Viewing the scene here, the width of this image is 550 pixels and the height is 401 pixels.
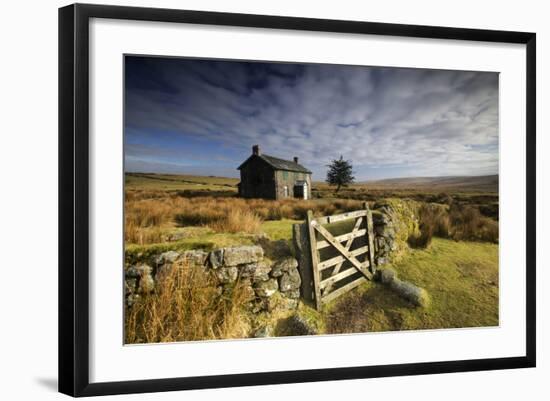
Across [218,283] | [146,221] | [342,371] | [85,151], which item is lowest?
[342,371]

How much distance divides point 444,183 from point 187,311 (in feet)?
9.70

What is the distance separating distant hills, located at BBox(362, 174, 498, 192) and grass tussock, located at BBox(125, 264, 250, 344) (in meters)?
1.86

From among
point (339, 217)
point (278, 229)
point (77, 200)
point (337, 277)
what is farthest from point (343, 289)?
point (77, 200)

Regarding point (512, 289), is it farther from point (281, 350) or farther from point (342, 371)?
point (281, 350)

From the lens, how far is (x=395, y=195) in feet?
13.4

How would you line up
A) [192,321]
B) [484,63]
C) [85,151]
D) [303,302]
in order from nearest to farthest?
1. [85,151]
2. [192,321]
3. [303,302]
4. [484,63]

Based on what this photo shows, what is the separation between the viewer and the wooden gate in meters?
4.03

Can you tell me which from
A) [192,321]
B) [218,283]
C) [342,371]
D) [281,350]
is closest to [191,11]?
[218,283]

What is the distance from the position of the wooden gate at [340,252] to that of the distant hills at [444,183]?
1.10ft

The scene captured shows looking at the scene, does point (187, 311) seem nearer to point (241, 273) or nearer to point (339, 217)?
point (241, 273)

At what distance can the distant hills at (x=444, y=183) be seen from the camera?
4086 mm

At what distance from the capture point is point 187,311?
370cm

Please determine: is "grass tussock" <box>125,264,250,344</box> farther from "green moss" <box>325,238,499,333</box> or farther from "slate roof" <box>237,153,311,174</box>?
"slate roof" <box>237,153,311,174</box>

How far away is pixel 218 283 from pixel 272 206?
2.99 ft
